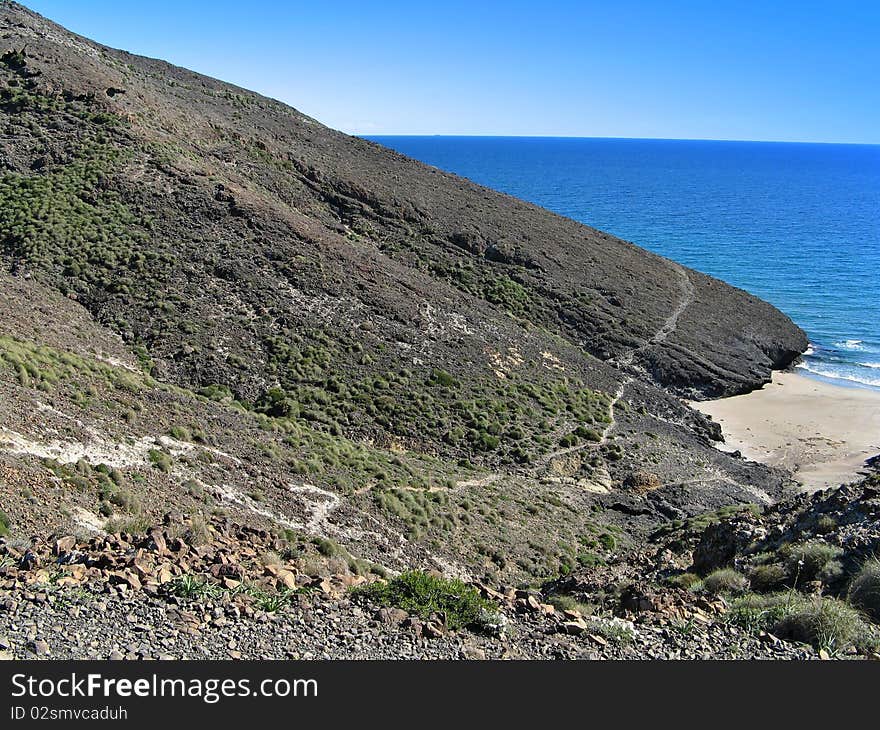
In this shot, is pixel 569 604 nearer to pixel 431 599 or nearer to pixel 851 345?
pixel 431 599

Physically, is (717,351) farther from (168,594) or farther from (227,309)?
(168,594)

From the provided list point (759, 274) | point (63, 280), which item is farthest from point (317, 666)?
point (759, 274)

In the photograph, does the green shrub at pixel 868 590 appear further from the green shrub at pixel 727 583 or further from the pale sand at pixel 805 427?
the pale sand at pixel 805 427

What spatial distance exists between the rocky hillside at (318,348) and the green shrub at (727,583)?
718 centimetres

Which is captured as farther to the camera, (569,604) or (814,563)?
(569,604)

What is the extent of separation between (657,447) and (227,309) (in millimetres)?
21515

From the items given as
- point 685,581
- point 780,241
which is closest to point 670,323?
point 685,581

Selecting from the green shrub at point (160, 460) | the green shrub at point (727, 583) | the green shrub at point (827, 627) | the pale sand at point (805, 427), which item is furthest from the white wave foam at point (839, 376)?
the green shrub at point (160, 460)

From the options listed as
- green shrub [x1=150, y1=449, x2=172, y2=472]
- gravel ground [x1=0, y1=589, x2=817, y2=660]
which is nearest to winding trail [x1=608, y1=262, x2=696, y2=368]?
green shrub [x1=150, y1=449, x2=172, y2=472]

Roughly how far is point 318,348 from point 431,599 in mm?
21628

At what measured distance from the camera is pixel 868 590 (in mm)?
12234

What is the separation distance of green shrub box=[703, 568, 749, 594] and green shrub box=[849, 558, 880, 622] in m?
1.97

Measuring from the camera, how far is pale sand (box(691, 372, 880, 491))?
117 feet

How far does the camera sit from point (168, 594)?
10.7 m
